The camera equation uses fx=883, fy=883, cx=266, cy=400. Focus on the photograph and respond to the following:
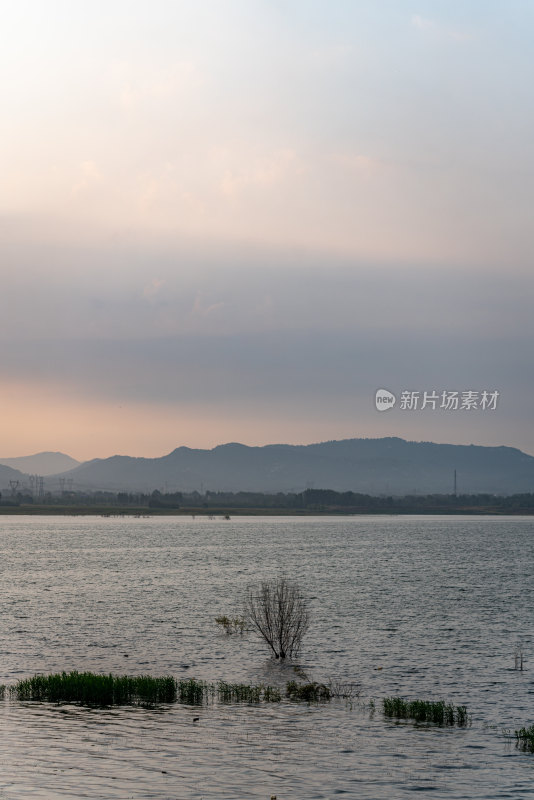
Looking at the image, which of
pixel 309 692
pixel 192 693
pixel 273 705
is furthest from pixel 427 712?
pixel 192 693

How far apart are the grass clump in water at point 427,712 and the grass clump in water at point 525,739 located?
126 inches

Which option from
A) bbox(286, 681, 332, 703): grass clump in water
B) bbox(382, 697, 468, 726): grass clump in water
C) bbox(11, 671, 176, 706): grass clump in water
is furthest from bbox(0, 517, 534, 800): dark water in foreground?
bbox(11, 671, 176, 706): grass clump in water

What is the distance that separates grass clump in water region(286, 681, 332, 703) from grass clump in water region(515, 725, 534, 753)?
1068 cm

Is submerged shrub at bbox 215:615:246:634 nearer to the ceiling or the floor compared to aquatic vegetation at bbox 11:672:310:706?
nearer to the floor

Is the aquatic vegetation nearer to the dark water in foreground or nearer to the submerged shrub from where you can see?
the dark water in foreground

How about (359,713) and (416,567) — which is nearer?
(359,713)

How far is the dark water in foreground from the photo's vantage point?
29.4 m

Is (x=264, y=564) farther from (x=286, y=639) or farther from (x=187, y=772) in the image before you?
(x=187, y=772)

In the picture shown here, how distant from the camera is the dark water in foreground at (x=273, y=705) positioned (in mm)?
29375

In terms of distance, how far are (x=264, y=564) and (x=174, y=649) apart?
310 ft

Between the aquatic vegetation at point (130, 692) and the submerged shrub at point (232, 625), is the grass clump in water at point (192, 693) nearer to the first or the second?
the aquatic vegetation at point (130, 692)

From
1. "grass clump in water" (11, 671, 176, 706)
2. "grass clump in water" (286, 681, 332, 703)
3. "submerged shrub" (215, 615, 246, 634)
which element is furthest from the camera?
"submerged shrub" (215, 615, 246, 634)

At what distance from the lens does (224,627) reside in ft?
232

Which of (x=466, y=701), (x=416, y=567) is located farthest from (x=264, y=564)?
(x=466, y=701)
